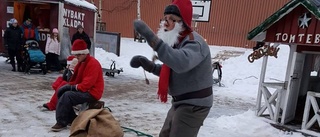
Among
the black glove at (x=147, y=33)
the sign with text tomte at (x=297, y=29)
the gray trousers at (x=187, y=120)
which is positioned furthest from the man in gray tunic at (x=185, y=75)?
the sign with text tomte at (x=297, y=29)

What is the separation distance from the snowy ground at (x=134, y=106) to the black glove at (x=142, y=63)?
217 centimetres

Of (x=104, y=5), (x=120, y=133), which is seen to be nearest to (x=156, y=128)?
(x=120, y=133)

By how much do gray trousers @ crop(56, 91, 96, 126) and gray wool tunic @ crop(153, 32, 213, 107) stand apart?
6.96ft

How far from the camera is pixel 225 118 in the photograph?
5.73m

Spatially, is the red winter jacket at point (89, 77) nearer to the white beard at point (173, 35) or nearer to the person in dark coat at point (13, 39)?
the white beard at point (173, 35)

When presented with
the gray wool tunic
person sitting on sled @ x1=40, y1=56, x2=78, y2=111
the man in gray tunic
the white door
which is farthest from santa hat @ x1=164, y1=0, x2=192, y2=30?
the white door

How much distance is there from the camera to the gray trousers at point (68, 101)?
13.9 ft

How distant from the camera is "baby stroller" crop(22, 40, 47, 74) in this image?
9.05 m

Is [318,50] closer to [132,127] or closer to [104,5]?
[132,127]

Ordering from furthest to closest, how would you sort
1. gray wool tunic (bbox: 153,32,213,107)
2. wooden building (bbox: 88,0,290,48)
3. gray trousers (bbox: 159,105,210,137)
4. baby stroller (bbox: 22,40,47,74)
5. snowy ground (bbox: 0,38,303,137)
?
wooden building (bbox: 88,0,290,48)
baby stroller (bbox: 22,40,47,74)
snowy ground (bbox: 0,38,303,137)
gray trousers (bbox: 159,105,210,137)
gray wool tunic (bbox: 153,32,213,107)

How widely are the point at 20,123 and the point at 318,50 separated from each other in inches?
196

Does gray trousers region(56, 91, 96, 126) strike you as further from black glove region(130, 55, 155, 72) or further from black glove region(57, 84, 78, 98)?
black glove region(130, 55, 155, 72)

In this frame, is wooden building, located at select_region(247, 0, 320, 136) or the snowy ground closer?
the snowy ground

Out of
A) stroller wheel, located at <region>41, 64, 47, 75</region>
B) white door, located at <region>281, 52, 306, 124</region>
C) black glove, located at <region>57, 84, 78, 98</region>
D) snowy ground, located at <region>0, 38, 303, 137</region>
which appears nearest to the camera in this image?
black glove, located at <region>57, 84, 78, 98</region>
